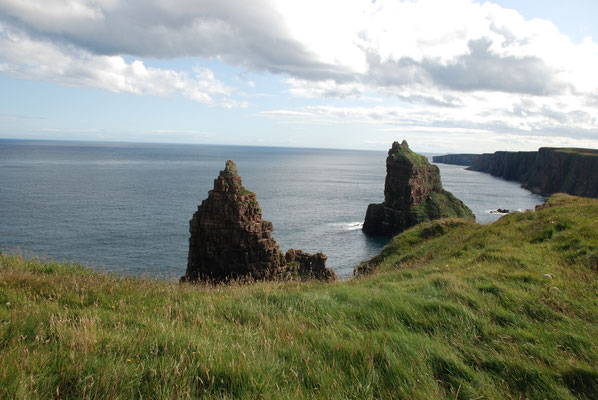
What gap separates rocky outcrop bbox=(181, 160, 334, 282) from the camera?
40.5 m

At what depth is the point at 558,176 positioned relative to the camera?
166875mm

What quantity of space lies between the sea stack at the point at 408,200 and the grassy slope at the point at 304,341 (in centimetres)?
8147

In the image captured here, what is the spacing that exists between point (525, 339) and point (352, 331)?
2.56m

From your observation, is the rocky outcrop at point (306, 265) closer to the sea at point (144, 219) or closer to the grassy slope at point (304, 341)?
the sea at point (144, 219)

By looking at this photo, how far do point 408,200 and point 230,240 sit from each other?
65.7m

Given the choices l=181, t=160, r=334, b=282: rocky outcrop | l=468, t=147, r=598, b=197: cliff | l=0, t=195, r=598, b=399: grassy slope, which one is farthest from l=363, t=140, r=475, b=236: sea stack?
l=0, t=195, r=598, b=399: grassy slope

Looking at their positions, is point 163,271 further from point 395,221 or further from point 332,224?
point 395,221

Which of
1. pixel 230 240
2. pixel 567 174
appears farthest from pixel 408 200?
pixel 567 174

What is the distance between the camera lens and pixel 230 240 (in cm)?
4122

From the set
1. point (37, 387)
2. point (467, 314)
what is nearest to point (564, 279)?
point (467, 314)

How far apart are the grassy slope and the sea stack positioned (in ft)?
267

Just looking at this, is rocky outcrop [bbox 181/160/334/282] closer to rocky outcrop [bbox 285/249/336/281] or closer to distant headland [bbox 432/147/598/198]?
rocky outcrop [bbox 285/249/336/281]

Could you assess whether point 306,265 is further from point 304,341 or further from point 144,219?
point 144,219

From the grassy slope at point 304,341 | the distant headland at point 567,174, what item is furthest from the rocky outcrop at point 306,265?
the distant headland at point 567,174
